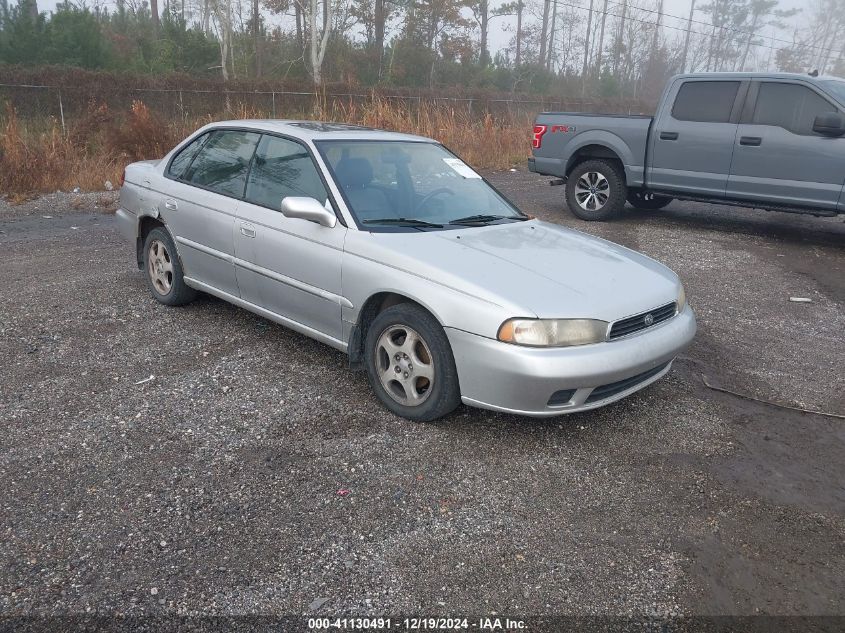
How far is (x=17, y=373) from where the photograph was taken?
4254 mm

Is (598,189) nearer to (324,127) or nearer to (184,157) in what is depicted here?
(324,127)

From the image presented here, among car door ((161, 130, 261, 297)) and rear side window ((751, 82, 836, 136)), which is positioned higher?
rear side window ((751, 82, 836, 136))

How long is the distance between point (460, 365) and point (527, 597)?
1256 millimetres

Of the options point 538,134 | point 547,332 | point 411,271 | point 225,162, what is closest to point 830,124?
point 538,134

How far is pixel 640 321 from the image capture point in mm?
3639

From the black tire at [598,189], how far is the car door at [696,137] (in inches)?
18.7

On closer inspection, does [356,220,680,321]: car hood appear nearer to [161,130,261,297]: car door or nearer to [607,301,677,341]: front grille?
[607,301,677,341]: front grille

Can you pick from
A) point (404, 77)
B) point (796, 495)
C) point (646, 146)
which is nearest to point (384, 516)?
point (796, 495)

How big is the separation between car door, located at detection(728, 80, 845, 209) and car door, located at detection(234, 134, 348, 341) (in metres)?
6.31

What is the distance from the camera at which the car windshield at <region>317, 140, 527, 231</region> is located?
13.7 ft

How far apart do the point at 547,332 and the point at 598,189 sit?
23.2 ft

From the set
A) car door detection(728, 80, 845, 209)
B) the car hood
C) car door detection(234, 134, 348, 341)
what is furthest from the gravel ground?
car door detection(728, 80, 845, 209)

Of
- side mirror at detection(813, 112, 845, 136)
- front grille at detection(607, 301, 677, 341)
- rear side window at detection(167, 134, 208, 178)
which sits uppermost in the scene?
side mirror at detection(813, 112, 845, 136)

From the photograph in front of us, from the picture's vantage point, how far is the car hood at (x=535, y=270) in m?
3.41
